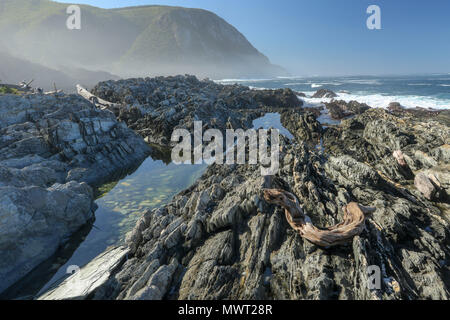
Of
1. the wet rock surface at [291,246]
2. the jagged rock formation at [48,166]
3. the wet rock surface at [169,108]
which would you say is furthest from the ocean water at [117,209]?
the wet rock surface at [169,108]

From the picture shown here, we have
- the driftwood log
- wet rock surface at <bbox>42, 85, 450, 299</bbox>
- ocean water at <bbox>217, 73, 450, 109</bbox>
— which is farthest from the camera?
ocean water at <bbox>217, 73, 450, 109</bbox>

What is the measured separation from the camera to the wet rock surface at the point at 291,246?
7059 mm

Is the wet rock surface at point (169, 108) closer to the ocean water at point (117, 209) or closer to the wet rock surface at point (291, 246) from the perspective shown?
the ocean water at point (117, 209)

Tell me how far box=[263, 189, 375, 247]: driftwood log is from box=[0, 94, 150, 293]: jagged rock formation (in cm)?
1342

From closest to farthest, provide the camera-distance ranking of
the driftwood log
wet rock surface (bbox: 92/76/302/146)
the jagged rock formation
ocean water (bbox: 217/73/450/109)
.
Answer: the driftwood log < the jagged rock formation < wet rock surface (bbox: 92/76/302/146) < ocean water (bbox: 217/73/450/109)

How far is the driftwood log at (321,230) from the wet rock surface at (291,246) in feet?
0.95

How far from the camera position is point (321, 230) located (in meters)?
8.26

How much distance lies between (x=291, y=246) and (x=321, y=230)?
54.4 inches

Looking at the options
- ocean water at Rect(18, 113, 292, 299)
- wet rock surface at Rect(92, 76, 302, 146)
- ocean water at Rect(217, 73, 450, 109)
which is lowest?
ocean water at Rect(18, 113, 292, 299)

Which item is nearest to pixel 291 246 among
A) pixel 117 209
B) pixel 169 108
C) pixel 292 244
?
pixel 292 244

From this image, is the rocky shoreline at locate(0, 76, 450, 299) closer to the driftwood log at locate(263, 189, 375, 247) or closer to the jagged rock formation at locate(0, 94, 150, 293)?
the driftwood log at locate(263, 189, 375, 247)

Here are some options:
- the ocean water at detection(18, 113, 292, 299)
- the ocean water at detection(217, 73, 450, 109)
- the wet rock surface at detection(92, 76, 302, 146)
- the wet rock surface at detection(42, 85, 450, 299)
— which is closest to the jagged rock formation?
the ocean water at detection(18, 113, 292, 299)

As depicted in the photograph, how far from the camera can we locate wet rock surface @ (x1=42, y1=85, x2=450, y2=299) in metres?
7.06

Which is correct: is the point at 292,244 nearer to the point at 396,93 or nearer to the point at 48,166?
the point at 48,166
